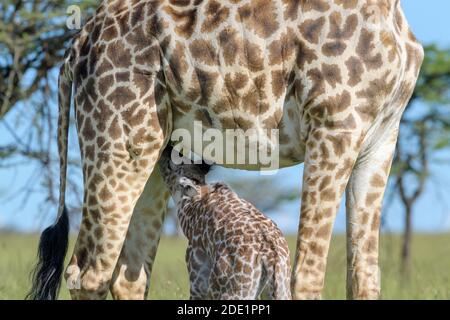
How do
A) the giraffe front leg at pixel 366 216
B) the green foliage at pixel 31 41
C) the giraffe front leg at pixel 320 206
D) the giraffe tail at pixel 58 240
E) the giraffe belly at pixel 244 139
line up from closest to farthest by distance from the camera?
the giraffe front leg at pixel 320 206 → the giraffe belly at pixel 244 139 → the giraffe front leg at pixel 366 216 → the giraffe tail at pixel 58 240 → the green foliage at pixel 31 41

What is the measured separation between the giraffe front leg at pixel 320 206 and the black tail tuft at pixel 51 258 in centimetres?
170

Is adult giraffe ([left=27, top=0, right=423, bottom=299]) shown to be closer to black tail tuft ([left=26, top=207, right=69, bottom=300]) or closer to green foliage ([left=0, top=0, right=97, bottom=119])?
black tail tuft ([left=26, top=207, right=69, bottom=300])

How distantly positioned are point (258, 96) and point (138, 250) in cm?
156

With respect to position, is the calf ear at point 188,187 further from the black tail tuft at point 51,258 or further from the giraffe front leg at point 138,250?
the black tail tuft at point 51,258

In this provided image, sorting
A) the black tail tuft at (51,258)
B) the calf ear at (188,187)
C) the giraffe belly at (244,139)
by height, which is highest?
the giraffe belly at (244,139)

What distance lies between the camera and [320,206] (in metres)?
4.37

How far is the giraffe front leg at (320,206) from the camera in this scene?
435cm

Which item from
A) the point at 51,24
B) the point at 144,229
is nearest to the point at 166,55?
the point at 144,229

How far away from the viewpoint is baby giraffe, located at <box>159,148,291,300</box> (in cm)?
472

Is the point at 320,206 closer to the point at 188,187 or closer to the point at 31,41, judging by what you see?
the point at 188,187

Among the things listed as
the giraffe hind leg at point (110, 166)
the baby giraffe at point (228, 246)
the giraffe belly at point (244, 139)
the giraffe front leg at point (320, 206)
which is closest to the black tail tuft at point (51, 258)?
the giraffe hind leg at point (110, 166)

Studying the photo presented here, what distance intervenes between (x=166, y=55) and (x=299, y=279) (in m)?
1.35

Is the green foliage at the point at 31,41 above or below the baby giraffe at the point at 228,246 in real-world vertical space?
above
